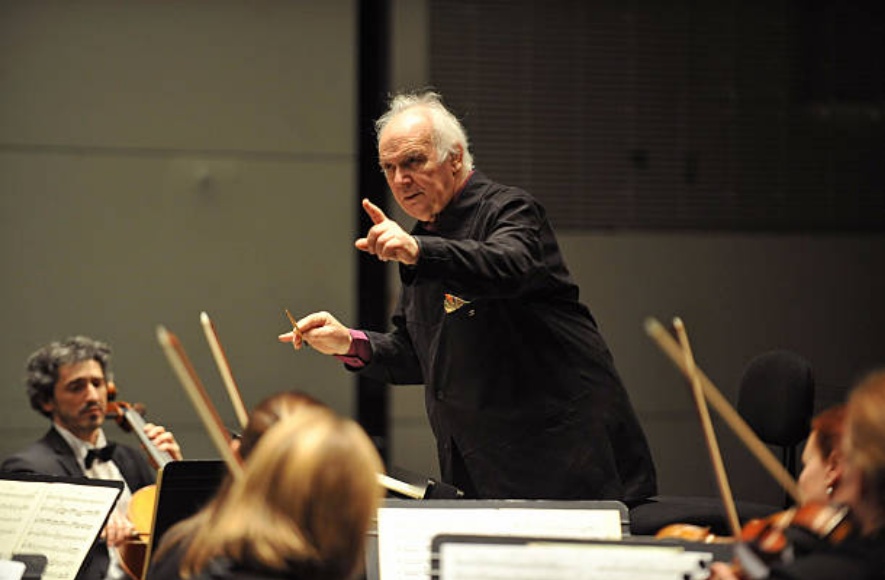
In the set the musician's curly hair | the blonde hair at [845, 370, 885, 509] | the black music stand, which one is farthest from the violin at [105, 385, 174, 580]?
the blonde hair at [845, 370, 885, 509]

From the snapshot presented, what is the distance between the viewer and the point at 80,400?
415 centimetres

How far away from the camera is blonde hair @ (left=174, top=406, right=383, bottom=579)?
1697mm

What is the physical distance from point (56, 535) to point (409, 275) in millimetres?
973

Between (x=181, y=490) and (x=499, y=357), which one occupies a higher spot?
(x=499, y=357)

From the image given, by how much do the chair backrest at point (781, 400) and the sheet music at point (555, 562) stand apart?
5.49 feet

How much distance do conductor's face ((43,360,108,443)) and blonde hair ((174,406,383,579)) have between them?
2.50 m

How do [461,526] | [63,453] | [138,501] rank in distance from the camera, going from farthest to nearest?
1. [63,453]
2. [138,501]
3. [461,526]

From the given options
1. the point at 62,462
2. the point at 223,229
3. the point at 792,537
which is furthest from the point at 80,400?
the point at 792,537

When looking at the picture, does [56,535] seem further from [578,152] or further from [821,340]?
[821,340]

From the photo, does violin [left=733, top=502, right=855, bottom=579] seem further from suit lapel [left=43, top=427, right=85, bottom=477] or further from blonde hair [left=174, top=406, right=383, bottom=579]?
suit lapel [left=43, top=427, right=85, bottom=477]

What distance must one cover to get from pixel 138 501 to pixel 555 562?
2.23m

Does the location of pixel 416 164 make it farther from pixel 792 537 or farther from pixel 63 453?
pixel 63 453

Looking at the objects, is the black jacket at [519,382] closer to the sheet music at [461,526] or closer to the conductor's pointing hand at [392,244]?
the conductor's pointing hand at [392,244]

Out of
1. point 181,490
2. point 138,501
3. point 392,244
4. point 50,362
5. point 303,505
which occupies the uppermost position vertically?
point 392,244
